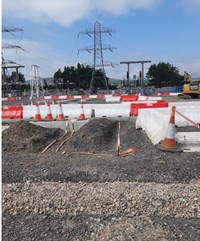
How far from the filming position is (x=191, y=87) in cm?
3155

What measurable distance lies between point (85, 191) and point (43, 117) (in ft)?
35.8

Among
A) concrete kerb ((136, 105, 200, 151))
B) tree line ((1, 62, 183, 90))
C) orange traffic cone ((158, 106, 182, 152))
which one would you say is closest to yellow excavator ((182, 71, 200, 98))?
concrete kerb ((136, 105, 200, 151))

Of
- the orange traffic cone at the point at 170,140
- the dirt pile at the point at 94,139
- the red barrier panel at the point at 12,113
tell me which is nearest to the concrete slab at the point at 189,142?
the orange traffic cone at the point at 170,140

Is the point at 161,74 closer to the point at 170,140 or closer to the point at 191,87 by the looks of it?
the point at 191,87

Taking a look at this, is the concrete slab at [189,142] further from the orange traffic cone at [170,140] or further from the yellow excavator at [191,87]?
the yellow excavator at [191,87]

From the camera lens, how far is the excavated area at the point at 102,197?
3.04 meters

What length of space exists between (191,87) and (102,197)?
3018cm

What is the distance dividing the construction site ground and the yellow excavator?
27.3 m

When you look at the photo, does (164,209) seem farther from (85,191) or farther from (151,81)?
(151,81)

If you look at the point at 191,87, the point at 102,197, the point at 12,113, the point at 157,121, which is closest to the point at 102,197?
the point at 102,197

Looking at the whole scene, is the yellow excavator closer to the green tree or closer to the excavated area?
the excavated area

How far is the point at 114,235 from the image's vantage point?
288 cm

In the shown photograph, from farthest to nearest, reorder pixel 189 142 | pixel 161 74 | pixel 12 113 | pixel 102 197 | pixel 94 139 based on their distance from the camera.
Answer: pixel 161 74
pixel 12 113
pixel 94 139
pixel 189 142
pixel 102 197

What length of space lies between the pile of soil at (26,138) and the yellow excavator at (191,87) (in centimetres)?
2515
